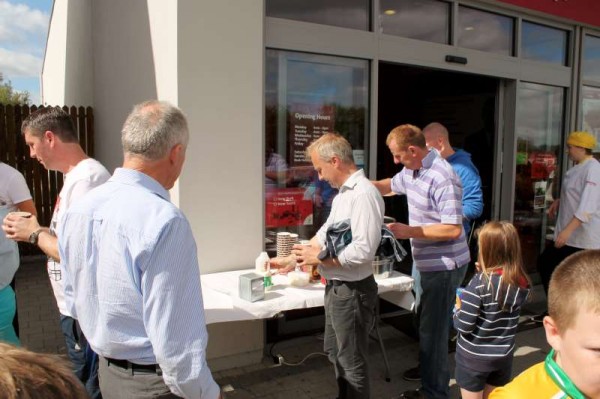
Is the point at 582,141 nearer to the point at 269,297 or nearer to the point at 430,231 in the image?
the point at 430,231

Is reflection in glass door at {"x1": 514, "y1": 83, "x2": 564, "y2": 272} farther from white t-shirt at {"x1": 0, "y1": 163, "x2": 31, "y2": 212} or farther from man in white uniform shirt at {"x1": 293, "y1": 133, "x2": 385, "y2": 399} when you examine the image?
white t-shirt at {"x1": 0, "y1": 163, "x2": 31, "y2": 212}

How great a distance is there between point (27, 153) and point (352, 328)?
634 cm

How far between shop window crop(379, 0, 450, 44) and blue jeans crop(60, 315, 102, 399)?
369 centimetres

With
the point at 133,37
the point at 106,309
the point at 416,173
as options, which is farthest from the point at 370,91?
the point at 106,309

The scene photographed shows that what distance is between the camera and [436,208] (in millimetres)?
3186

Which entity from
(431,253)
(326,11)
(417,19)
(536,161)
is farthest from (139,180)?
(536,161)

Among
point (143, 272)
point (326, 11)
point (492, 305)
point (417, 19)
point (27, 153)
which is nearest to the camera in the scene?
point (143, 272)

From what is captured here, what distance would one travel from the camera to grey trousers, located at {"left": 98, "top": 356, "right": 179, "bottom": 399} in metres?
1.66

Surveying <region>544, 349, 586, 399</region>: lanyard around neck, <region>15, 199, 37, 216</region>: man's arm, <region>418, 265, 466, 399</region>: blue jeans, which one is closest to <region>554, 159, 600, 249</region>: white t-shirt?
<region>418, 265, 466, 399</region>: blue jeans

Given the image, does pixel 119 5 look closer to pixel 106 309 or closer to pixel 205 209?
pixel 205 209

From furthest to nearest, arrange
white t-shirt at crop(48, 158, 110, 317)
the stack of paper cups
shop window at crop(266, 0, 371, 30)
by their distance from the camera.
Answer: shop window at crop(266, 0, 371, 30)
the stack of paper cups
white t-shirt at crop(48, 158, 110, 317)

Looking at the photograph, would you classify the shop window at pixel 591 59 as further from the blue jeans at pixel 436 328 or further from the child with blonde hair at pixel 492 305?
the child with blonde hair at pixel 492 305

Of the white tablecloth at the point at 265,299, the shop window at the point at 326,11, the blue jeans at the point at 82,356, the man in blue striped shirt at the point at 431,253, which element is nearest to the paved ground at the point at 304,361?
the man in blue striped shirt at the point at 431,253

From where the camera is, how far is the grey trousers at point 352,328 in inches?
109
